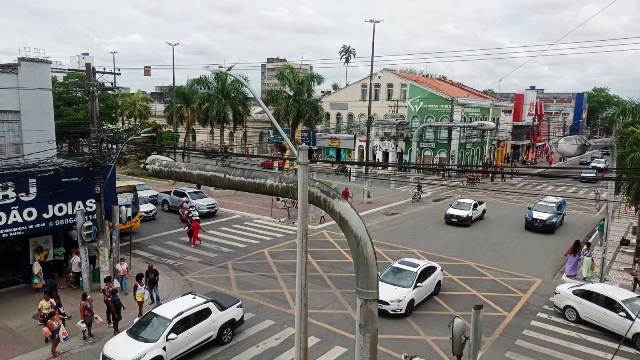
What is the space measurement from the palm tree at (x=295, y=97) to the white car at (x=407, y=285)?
22.2 metres

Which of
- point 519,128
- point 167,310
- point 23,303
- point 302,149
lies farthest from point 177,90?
point 519,128

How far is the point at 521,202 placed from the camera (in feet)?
127

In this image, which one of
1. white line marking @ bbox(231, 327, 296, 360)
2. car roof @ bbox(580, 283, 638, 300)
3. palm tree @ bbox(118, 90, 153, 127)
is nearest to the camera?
white line marking @ bbox(231, 327, 296, 360)

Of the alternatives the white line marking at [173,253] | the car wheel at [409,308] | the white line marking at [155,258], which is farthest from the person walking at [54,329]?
the car wheel at [409,308]

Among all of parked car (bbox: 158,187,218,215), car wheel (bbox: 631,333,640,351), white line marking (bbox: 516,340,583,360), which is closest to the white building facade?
parked car (bbox: 158,187,218,215)

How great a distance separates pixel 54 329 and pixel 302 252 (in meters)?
8.47

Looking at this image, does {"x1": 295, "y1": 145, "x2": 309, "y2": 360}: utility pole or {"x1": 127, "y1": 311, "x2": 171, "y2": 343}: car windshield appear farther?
{"x1": 127, "y1": 311, "x2": 171, "y2": 343}: car windshield

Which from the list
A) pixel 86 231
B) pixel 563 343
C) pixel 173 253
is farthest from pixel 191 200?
pixel 563 343

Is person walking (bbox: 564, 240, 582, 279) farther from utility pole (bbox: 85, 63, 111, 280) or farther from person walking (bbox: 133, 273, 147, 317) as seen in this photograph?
utility pole (bbox: 85, 63, 111, 280)

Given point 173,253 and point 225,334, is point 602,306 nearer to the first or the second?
point 225,334

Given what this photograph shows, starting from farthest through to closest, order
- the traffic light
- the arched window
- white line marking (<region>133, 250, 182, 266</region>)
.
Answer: the arched window, white line marking (<region>133, 250, 182, 266</region>), the traffic light

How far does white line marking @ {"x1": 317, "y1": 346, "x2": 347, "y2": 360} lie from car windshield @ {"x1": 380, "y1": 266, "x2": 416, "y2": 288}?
11.3 ft

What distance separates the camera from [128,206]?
24.4 metres

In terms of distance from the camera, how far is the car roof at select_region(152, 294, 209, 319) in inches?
498
